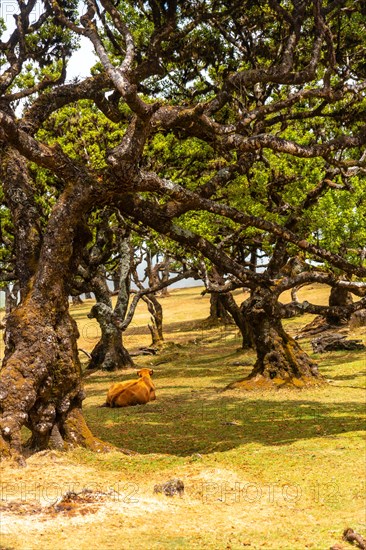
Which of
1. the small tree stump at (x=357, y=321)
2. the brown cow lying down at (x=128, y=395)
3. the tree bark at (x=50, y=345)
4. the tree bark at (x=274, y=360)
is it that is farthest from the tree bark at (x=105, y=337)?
the tree bark at (x=50, y=345)

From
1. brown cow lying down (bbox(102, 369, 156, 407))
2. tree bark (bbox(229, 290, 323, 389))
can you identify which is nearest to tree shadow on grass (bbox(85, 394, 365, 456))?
brown cow lying down (bbox(102, 369, 156, 407))

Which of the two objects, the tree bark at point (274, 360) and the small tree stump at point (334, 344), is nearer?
the tree bark at point (274, 360)

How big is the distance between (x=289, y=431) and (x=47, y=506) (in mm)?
9345

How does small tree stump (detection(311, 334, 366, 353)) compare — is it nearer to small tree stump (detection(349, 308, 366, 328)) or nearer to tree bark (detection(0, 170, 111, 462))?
small tree stump (detection(349, 308, 366, 328))

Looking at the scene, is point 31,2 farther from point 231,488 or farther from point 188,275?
point 188,275

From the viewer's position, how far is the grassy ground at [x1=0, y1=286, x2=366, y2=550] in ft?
31.7

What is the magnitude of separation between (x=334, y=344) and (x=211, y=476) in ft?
78.1

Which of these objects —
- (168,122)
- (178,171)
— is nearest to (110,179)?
(168,122)

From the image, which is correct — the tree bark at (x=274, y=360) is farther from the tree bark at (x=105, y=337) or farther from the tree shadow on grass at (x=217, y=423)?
the tree bark at (x=105, y=337)

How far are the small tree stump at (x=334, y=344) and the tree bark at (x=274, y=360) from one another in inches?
362

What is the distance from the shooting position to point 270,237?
2925cm

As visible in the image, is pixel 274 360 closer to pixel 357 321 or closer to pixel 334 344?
pixel 334 344

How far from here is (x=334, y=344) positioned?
35625 millimetres

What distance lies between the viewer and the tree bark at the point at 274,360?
2577 cm
